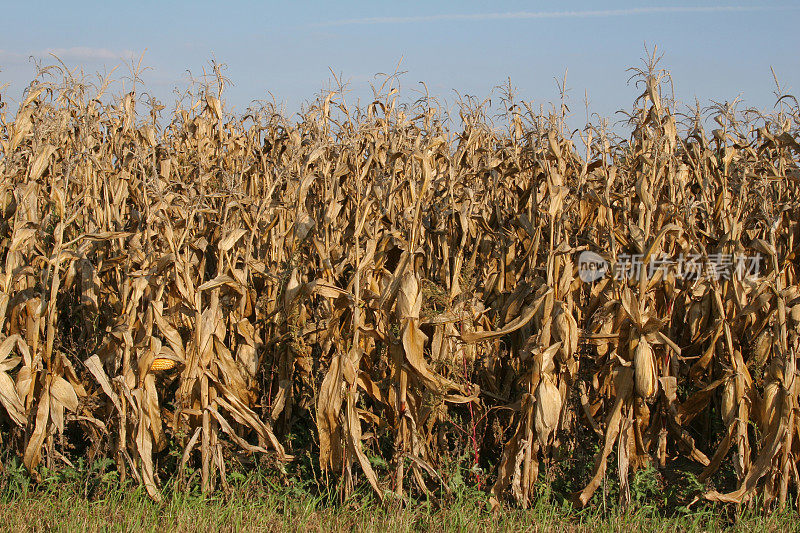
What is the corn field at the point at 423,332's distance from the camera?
3289 millimetres

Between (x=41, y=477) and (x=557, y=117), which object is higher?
(x=557, y=117)

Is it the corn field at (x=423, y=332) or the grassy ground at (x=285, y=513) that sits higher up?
the corn field at (x=423, y=332)

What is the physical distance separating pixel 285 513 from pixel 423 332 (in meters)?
1.10

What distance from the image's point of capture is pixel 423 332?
361 centimetres

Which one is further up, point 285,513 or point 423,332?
point 423,332

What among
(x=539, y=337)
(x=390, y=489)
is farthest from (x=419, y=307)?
(x=390, y=489)

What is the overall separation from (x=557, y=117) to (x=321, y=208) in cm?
161

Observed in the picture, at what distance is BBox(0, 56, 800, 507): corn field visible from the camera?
3.29 m

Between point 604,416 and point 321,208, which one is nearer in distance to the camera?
point 604,416

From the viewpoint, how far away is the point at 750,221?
372 centimetres

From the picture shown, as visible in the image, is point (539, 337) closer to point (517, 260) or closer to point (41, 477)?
point (517, 260)

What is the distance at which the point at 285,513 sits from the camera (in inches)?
129

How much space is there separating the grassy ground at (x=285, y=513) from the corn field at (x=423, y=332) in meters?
0.10

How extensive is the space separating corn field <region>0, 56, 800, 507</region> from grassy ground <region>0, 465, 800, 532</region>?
104mm
